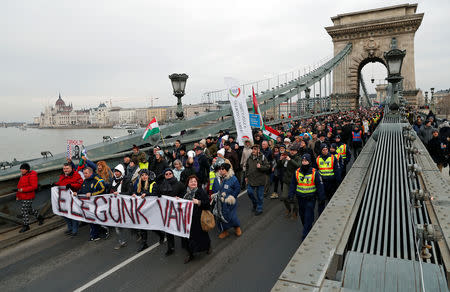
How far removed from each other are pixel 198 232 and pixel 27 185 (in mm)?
3868

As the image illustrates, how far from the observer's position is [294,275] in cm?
223

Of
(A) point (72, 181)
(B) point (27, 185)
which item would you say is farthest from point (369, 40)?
(B) point (27, 185)

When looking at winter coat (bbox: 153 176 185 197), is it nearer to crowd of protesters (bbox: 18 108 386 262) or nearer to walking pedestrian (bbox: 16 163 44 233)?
crowd of protesters (bbox: 18 108 386 262)

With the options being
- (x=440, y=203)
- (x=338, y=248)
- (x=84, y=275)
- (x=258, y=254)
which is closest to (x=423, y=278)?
(x=338, y=248)

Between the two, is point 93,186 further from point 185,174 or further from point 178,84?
point 178,84

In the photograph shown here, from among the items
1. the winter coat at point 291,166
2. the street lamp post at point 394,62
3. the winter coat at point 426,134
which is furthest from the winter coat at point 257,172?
the winter coat at point 426,134

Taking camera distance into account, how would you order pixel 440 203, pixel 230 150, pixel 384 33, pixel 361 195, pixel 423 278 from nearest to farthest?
pixel 423 278
pixel 440 203
pixel 361 195
pixel 230 150
pixel 384 33

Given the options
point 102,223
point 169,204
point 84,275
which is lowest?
point 84,275

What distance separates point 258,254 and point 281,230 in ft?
3.75

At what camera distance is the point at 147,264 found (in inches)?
196

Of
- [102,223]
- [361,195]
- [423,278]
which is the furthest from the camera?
[102,223]

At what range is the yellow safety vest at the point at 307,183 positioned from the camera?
17.5 feet

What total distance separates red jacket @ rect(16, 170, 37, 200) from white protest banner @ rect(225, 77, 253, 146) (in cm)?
565

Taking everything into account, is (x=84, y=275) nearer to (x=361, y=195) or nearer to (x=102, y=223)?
(x=102, y=223)
